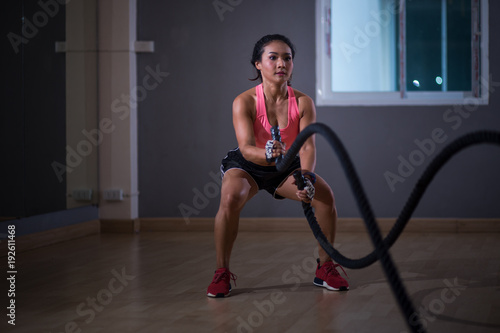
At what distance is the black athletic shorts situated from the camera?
2854 mm

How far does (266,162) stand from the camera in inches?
109

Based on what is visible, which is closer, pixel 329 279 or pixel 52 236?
pixel 329 279

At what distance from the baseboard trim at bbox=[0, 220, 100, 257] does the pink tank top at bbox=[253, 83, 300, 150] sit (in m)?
1.78

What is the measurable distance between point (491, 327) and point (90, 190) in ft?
10.9

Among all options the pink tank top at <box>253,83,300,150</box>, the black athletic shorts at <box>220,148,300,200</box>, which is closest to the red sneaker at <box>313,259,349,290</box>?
the black athletic shorts at <box>220,148,300,200</box>

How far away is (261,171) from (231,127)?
2.06m

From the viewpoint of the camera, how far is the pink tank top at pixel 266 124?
2920mm

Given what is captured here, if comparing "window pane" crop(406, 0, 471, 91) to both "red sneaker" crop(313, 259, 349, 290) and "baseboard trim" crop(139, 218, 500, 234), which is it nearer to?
"baseboard trim" crop(139, 218, 500, 234)

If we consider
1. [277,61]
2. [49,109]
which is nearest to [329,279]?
[277,61]

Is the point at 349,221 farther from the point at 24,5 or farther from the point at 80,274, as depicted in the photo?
the point at 24,5

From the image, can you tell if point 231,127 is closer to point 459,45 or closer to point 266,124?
point 459,45

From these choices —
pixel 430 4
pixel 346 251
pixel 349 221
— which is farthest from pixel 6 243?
pixel 430 4

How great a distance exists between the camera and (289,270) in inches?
129

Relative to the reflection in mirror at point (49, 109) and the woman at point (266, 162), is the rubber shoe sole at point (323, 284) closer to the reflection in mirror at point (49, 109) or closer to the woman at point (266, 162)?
the woman at point (266, 162)
